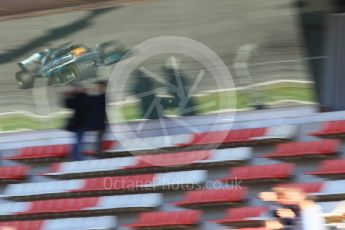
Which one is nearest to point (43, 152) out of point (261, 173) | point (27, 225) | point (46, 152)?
point (46, 152)

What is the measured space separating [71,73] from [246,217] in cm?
380

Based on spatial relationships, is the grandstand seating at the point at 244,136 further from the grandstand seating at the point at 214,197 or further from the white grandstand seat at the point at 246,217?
the white grandstand seat at the point at 246,217

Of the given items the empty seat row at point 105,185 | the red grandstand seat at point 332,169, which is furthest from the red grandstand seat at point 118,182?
the red grandstand seat at point 332,169

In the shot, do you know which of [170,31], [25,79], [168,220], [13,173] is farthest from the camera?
[25,79]

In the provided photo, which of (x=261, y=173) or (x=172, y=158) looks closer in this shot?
(x=261, y=173)

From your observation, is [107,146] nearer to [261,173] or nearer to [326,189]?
[261,173]

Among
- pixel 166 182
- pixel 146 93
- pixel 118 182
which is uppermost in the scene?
pixel 146 93

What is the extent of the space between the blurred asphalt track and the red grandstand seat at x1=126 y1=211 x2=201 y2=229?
6.44 ft

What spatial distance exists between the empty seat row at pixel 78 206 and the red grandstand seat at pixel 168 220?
0.79ft

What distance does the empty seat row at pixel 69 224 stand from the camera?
10602 millimetres

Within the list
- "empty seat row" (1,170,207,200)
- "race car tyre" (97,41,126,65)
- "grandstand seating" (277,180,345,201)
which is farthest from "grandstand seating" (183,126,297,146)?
"race car tyre" (97,41,126,65)

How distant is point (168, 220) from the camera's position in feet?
33.6

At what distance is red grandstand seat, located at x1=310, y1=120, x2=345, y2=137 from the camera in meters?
10.6

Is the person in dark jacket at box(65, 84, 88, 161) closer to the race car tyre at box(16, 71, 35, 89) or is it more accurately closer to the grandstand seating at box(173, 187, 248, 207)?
the race car tyre at box(16, 71, 35, 89)
